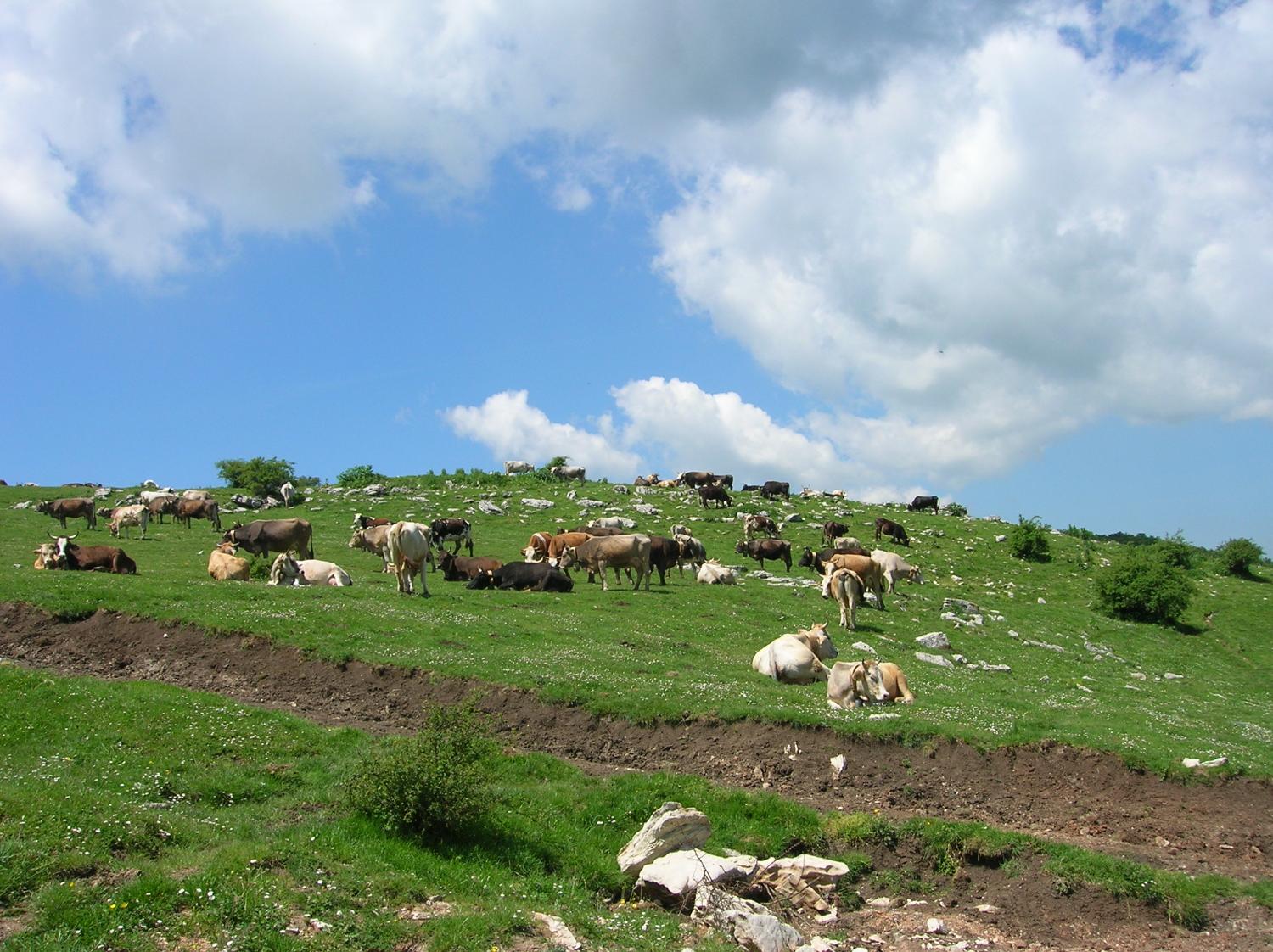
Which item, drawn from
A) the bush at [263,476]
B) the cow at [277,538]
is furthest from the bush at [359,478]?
the cow at [277,538]

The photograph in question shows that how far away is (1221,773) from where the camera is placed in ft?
46.2

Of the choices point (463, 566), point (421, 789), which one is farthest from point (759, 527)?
point (421, 789)

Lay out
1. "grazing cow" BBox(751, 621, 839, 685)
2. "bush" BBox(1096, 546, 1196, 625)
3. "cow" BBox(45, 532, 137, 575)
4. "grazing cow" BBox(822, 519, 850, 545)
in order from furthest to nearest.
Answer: "grazing cow" BBox(822, 519, 850, 545) → "bush" BBox(1096, 546, 1196, 625) → "cow" BBox(45, 532, 137, 575) → "grazing cow" BBox(751, 621, 839, 685)

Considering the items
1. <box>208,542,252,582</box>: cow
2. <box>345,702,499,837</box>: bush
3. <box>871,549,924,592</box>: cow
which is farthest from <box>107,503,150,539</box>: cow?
<box>345,702,499,837</box>: bush

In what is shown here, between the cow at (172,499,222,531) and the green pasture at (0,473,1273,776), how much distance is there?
66.0 inches

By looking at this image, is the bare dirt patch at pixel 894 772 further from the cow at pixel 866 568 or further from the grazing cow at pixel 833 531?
the grazing cow at pixel 833 531

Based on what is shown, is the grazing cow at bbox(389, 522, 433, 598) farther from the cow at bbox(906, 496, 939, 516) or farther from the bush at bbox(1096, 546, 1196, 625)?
the cow at bbox(906, 496, 939, 516)

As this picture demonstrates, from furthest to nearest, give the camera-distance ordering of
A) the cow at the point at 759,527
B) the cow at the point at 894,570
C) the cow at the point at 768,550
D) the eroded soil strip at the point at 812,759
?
the cow at the point at 759,527
the cow at the point at 768,550
the cow at the point at 894,570
the eroded soil strip at the point at 812,759

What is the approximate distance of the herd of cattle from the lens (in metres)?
19.5

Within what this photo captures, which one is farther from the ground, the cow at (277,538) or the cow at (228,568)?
the cow at (277,538)

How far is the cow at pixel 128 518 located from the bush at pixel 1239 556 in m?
59.9

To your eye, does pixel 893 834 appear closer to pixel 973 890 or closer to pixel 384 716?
pixel 973 890

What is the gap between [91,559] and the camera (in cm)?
2730

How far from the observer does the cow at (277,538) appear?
110 ft
